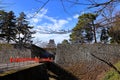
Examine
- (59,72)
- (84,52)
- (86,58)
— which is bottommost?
(59,72)

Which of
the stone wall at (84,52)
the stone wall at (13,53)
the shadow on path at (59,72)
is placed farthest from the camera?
the stone wall at (13,53)

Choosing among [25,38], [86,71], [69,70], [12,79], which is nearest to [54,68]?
[69,70]

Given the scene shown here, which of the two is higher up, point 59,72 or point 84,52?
point 84,52

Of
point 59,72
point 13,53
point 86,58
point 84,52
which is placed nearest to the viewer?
point 59,72

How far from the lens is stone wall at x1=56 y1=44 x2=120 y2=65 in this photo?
3141cm

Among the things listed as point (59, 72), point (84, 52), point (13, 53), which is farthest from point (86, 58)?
point (13, 53)

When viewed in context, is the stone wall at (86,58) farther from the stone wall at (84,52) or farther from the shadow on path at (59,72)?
the shadow on path at (59,72)

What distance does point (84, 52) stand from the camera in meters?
32.8

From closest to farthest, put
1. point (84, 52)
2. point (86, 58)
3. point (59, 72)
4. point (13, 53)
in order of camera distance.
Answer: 1. point (59, 72)
2. point (86, 58)
3. point (84, 52)
4. point (13, 53)

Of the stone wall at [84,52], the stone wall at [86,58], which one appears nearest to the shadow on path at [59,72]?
the stone wall at [86,58]

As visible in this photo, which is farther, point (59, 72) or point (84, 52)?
point (84, 52)

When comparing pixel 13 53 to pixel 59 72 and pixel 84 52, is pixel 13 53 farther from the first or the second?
pixel 84 52

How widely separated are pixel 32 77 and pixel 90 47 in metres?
15.0

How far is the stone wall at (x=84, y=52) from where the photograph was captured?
103ft
